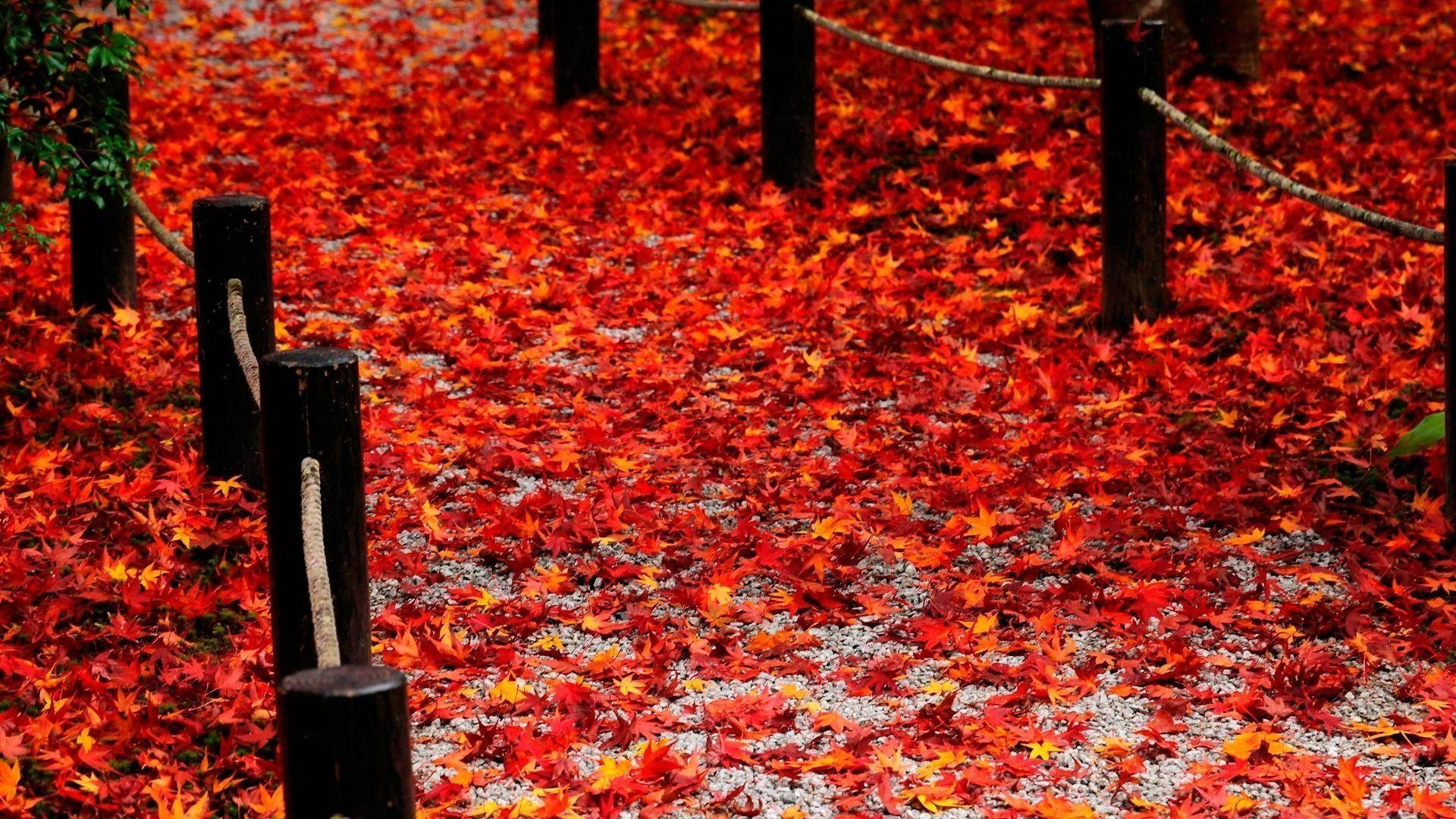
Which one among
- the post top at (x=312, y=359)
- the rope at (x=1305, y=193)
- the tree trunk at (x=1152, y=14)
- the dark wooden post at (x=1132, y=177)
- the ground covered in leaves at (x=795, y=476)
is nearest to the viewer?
the post top at (x=312, y=359)

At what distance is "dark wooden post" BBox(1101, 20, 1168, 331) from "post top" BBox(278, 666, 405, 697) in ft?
13.2

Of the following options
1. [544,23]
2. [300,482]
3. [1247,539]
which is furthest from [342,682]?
[544,23]

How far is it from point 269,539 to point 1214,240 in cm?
456

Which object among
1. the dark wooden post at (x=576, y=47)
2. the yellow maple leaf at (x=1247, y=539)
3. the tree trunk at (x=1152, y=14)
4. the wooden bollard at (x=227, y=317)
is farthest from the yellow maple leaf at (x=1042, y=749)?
the dark wooden post at (x=576, y=47)

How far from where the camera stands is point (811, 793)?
117 inches

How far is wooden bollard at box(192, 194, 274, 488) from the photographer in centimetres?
393

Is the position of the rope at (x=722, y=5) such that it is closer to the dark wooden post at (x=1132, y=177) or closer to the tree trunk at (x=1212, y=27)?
the tree trunk at (x=1212, y=27)

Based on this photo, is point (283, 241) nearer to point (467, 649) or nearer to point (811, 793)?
point (467, 649)

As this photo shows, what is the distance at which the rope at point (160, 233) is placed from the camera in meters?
4.26

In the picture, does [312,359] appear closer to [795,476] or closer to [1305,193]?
[795,476]

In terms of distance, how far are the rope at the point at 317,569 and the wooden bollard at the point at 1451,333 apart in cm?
279

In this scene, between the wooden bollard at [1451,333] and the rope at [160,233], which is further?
the rope at [160,233]

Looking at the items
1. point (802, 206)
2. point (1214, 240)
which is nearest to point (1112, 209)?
point (1214, 240)

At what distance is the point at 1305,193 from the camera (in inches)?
172
